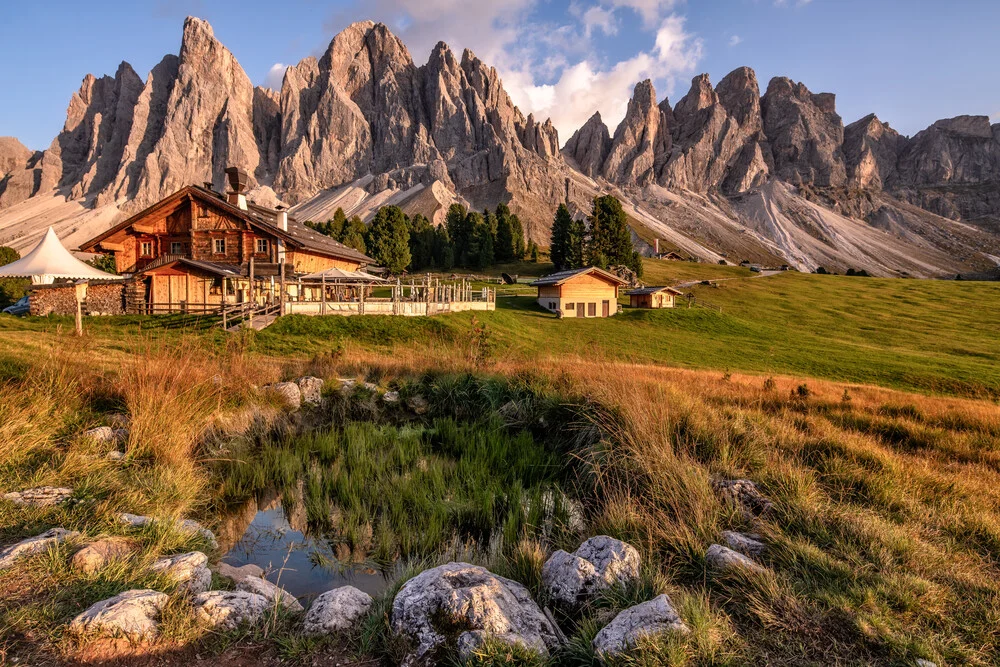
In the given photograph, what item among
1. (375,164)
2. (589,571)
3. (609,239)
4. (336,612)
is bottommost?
(336,612)

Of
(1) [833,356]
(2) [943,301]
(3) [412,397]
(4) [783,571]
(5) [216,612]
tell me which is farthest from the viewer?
(2) [943,301]

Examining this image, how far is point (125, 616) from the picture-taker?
3023mm

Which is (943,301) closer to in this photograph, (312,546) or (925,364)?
(925,364)

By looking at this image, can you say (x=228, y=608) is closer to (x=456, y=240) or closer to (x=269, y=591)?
(x=269, y=591)

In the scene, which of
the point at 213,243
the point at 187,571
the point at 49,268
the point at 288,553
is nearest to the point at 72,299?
the point at 49,268

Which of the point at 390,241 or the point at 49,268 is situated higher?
the point at 390,241

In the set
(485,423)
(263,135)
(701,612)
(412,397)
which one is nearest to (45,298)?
(412,397)

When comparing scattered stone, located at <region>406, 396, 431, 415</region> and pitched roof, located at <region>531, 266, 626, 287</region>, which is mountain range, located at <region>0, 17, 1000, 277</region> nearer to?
pitched roof, located at <region>531, 266, 626, 287</region>

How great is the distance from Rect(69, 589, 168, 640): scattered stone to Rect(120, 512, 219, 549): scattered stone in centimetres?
149

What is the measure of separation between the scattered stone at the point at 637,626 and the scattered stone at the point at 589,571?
485 millimetres

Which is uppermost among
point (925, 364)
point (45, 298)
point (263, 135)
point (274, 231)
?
point (263, 135)

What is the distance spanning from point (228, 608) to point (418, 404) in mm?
7352

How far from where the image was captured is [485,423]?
955 centimetres

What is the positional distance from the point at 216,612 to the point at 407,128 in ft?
651
